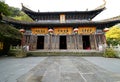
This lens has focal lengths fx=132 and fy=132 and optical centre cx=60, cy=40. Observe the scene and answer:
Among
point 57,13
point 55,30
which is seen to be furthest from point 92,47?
point 57,13

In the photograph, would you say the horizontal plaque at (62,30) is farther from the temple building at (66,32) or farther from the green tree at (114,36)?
the green tree at (114,36)

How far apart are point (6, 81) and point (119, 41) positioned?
3219 cm

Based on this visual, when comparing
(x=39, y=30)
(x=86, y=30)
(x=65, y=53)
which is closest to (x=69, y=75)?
(x=65, y=53)

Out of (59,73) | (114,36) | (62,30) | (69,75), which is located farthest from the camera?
(114,36)

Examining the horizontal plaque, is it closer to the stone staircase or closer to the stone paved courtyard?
the stone staircase

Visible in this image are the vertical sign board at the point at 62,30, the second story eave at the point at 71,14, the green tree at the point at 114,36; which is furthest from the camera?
the green tree at the point at 114,36

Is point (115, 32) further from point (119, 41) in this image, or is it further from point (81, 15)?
point (81, 15)

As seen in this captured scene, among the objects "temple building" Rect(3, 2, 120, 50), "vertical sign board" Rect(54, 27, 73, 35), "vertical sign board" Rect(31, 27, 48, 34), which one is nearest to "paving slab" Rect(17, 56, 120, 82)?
"temple building" Rect(3, 2, 120, 50)

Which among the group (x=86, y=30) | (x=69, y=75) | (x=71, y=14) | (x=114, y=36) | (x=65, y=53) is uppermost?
(x=71, y=14)

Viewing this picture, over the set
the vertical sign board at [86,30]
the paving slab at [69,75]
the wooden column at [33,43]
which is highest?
the vertical sign board at [86,30]

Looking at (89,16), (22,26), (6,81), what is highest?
(89,16)

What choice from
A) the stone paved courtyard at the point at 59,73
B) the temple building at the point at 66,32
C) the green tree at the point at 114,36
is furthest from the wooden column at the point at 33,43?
the green tree at the point at 114,36

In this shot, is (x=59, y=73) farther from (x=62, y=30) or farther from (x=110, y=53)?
(x=62, y=30)

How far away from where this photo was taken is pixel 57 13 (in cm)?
1964
